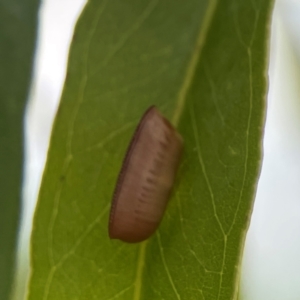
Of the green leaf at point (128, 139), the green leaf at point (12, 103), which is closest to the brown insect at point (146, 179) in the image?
the green leaf at point (128, 139)

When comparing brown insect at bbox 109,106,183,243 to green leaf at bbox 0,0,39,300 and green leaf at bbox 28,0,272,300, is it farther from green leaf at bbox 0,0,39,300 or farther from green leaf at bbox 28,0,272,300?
green leaf at bbox 0,0,39,300

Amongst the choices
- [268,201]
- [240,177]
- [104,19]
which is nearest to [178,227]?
[240,177]

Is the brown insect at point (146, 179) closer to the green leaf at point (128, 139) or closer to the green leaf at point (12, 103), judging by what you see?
the green leaf at point (128, 139)

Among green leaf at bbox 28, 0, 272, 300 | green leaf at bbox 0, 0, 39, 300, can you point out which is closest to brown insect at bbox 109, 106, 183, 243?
green leaf at bbox 28, 0, 272, 300

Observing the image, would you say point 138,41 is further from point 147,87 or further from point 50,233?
point 50,233

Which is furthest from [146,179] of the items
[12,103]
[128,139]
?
[12,103]
